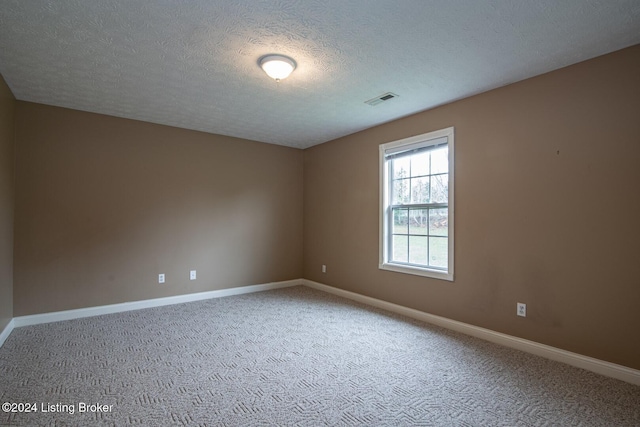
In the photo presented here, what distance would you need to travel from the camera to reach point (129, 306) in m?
4.24

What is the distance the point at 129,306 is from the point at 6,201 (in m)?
1.77

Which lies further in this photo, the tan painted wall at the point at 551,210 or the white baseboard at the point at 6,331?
the white baseboard at the point at 6,331

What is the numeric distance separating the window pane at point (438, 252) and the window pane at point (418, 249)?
86mm

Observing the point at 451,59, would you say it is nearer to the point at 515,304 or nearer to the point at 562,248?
the point at 562,248

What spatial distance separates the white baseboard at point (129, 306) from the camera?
145 inches

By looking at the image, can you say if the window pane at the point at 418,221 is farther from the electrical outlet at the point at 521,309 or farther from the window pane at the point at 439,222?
the electrical outlet at the point at 521,309

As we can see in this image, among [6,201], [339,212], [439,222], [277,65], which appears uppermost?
[277,65]

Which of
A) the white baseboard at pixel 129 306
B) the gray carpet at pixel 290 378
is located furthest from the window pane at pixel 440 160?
the white baseboard at pixel 129 306

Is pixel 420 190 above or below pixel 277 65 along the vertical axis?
below

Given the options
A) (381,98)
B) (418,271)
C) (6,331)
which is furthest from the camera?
(418,271)

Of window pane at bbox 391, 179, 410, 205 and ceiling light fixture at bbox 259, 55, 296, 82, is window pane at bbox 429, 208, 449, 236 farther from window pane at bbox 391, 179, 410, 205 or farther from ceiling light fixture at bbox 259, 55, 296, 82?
ceiling light fixture at bbox 259, 55, 296, 82

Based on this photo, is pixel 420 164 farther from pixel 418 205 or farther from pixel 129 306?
pixel 129 306

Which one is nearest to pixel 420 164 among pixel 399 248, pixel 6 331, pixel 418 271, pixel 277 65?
pixel 399 248

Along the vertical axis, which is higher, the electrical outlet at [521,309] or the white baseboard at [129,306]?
the electrical outlet at [521,309]
